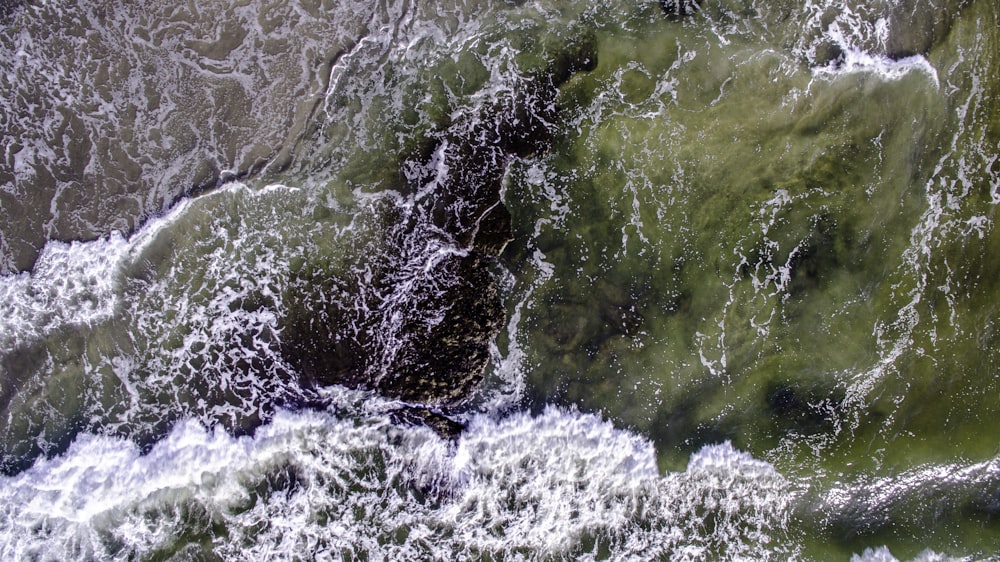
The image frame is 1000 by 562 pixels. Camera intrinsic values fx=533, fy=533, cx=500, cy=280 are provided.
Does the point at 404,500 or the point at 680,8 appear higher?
the point at 680,8

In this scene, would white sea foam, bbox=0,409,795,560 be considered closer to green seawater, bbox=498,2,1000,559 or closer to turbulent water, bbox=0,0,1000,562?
turbulent water, bbox=0,0,1000,562

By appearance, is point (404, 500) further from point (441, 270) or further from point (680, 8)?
point (680, 8)

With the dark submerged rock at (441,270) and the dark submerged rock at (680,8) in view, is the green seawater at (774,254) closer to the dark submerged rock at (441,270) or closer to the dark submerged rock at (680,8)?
the dark submerged rock at (680,8)

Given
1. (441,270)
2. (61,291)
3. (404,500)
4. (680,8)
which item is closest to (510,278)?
(441,270)

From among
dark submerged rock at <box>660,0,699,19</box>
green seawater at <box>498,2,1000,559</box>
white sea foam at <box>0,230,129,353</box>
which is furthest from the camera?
white sea foam at <box>0,230,129,353</box>

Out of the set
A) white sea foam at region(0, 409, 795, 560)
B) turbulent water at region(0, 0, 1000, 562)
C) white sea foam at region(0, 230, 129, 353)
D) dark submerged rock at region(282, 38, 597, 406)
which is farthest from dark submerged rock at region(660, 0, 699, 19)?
white sea foam at region(0, 230, 129, 353)

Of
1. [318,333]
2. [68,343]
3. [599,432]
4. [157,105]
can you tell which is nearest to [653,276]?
[599,432]

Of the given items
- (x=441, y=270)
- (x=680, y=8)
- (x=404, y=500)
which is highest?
(x=680, y=8)
